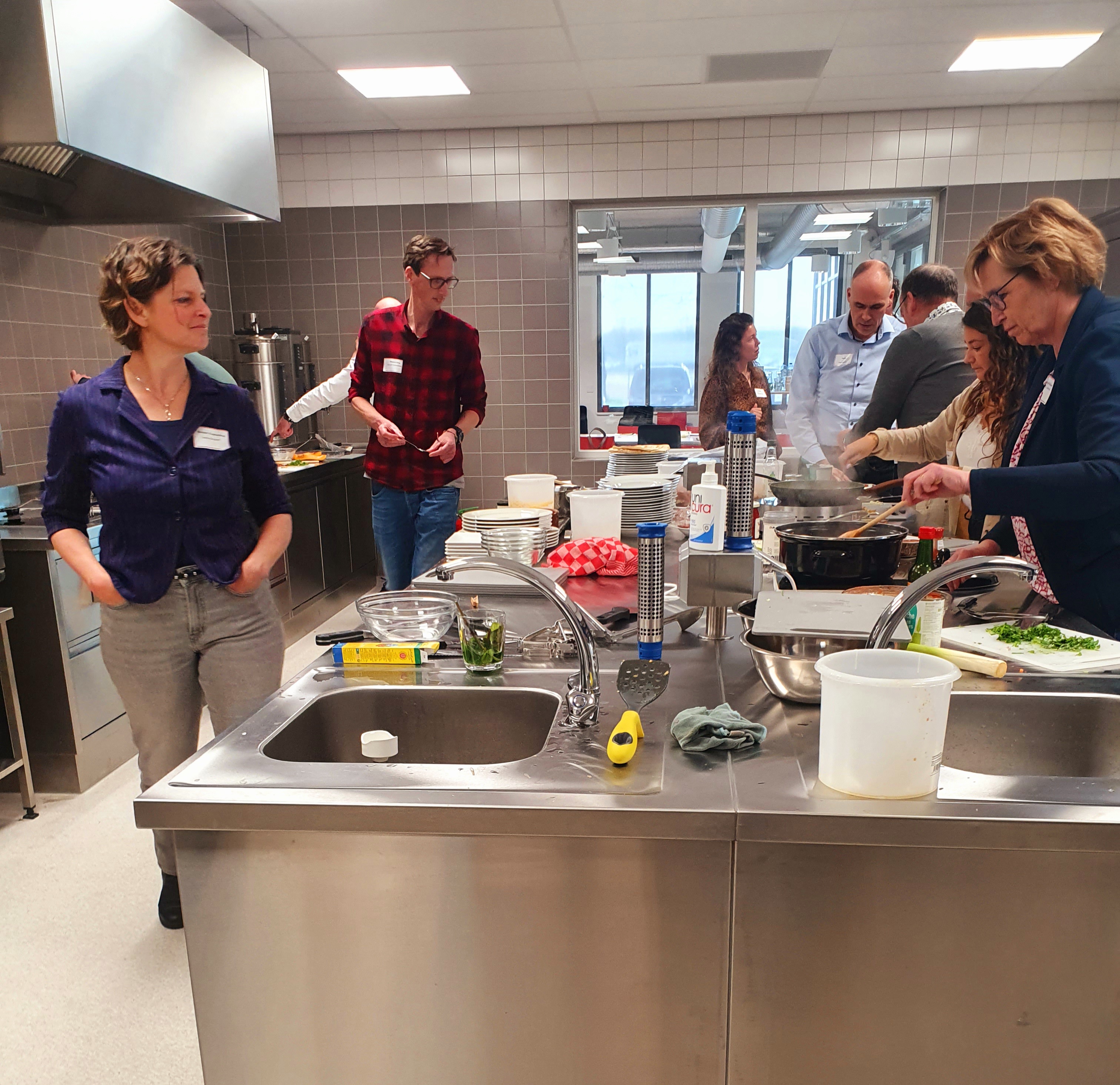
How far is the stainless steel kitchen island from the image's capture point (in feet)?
3.14

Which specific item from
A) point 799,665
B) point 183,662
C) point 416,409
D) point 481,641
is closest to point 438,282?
point 416,409

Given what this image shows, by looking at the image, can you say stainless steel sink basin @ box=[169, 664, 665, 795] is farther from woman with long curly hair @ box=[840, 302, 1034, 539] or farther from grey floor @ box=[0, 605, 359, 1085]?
woman with long curly hair @ box=[840, 302, 1034, 539]

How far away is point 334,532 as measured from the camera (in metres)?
5.06

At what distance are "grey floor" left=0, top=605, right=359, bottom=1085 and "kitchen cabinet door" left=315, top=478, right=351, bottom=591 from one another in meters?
2.24

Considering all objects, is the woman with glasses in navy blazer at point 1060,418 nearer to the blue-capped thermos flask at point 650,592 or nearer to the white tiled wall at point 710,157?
the blue-capped thermos flask at point 650,592

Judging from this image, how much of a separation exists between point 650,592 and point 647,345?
8963 millimetres

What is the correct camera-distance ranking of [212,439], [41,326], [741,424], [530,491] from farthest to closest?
[41,326], [530,491], [212,439], [741,424]

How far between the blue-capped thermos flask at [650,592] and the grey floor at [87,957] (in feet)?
4.09

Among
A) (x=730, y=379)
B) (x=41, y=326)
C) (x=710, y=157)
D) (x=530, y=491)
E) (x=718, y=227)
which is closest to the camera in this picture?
(x=530, y=491)

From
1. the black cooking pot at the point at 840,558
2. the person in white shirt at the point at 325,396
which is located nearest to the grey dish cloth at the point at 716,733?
the black cooking pot at the point at 840,558

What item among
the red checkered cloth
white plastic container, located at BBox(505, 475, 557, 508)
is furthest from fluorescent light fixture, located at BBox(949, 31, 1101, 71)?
the red checkered cloth

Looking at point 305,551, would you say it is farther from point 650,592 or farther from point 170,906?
point 650,592

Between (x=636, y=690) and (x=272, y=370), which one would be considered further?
(x=272, y=370)

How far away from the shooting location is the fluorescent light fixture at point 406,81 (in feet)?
14.1
